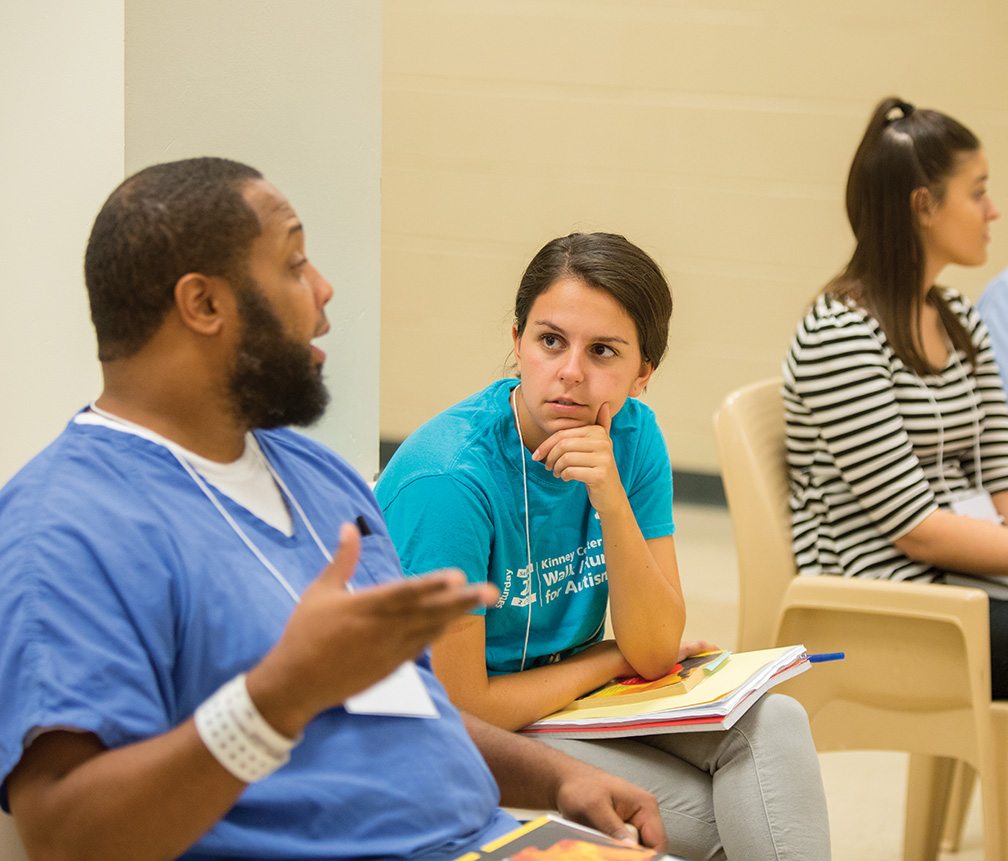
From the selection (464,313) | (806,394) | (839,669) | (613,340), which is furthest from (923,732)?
(464,313)

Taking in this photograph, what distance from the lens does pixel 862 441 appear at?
2389 millimetres

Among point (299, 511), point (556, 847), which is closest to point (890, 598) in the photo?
point (556, 847)

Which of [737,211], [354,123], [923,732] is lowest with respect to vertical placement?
[923,732]

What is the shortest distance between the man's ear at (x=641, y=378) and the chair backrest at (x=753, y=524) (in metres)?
0.64

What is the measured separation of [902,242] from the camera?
2.54 meters

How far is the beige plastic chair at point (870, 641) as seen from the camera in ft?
7.40

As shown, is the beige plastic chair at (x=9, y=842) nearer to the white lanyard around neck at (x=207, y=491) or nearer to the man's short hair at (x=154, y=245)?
the white lanyard around neck at (x=207, y=491)

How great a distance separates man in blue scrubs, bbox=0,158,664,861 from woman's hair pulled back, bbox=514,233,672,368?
21.6 inches

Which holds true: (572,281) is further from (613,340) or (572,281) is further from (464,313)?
(464,313)

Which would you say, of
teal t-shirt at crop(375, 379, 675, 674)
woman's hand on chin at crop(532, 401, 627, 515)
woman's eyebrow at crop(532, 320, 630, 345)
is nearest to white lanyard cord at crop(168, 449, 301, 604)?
teal t-shirt at crop(375, 379, 675, 674)

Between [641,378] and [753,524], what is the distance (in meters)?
0.75

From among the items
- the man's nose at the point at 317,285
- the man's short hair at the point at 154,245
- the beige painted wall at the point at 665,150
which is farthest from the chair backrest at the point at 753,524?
the beige painted wall at the point at 665,150

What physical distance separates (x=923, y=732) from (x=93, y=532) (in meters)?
1.76

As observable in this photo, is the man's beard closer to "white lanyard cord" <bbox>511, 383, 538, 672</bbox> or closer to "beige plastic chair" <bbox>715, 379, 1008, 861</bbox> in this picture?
"white lanyard cord" <bbox>511, 383, 538, 672</bbox>
